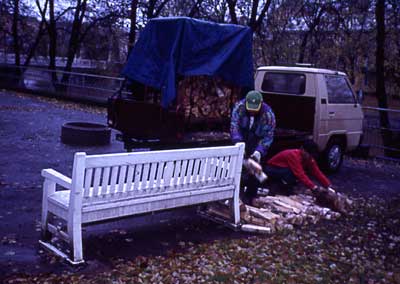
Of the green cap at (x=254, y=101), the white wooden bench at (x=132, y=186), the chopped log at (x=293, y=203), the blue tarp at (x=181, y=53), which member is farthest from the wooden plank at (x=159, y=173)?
the blue tarp at (x=181, y=53)

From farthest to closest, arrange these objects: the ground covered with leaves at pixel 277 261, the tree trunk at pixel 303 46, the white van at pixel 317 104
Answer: the tree trunk at pixel 303 46, the white van at pixel 317 104, the ground covered with leaves at pixel 277 261

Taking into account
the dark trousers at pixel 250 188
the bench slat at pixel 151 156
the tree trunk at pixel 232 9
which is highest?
the tree trunk at pixel 232 9

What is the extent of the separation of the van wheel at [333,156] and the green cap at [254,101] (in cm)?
398

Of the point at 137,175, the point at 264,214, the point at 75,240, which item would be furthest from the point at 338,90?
the point at 75,240

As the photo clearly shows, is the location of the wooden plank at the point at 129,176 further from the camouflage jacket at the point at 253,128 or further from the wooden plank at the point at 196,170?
the camouflage jacket at the point at 253,128

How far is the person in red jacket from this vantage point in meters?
8.17

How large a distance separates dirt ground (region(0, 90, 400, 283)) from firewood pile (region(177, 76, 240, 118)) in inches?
120

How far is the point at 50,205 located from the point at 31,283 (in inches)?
44.4

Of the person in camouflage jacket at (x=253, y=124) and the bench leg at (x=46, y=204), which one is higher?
the person in camouflage jacket at (x=253, y=124)

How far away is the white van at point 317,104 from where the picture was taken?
36.4 feet

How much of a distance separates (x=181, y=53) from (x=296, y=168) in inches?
116

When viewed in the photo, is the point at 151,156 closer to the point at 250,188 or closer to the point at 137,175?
the point at 137,175

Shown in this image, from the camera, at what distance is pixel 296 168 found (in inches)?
328

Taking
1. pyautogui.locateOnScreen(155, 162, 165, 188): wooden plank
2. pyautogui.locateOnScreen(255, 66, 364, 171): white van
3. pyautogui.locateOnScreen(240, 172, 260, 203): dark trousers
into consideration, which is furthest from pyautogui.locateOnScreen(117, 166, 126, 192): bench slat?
pyautogui.locateOnScreen(255, 66, 364, 171): white van
